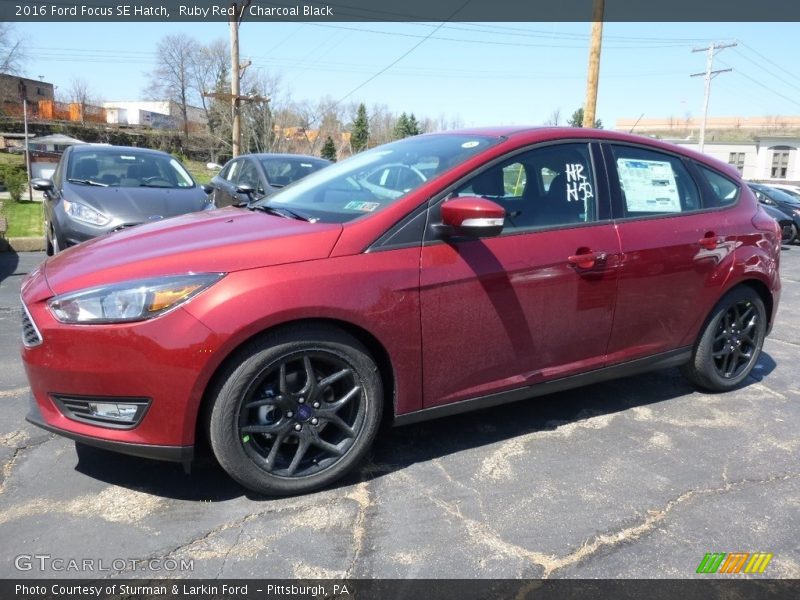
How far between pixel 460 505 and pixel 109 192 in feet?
19.0

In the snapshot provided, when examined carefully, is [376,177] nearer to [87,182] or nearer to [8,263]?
[87,182]

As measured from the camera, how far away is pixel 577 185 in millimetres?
3230

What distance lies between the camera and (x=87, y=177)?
23.4ft

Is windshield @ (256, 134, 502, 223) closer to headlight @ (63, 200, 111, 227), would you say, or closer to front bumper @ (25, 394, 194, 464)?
front bumper @ (25, 394, 194, 464)

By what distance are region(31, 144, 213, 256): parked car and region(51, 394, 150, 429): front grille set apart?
378 centimetres

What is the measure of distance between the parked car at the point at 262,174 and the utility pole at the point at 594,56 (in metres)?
7.46

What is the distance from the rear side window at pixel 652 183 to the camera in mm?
3398

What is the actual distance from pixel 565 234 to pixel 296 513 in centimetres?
184

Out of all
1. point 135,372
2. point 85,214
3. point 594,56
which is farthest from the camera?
point 594,56

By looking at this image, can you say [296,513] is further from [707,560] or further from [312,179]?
[312,179]

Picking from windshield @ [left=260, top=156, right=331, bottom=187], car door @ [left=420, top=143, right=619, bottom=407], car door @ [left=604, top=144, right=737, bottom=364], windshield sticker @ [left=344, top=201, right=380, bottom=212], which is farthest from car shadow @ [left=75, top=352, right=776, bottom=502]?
windshield @ [left=260, top=156, right=331, bottom=187]

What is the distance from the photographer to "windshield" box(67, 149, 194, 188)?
283 inches

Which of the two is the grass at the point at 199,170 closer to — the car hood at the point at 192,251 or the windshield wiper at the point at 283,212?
the windshield wiper at the point at 283,212

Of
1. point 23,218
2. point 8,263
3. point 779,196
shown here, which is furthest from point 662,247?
point 779,196
